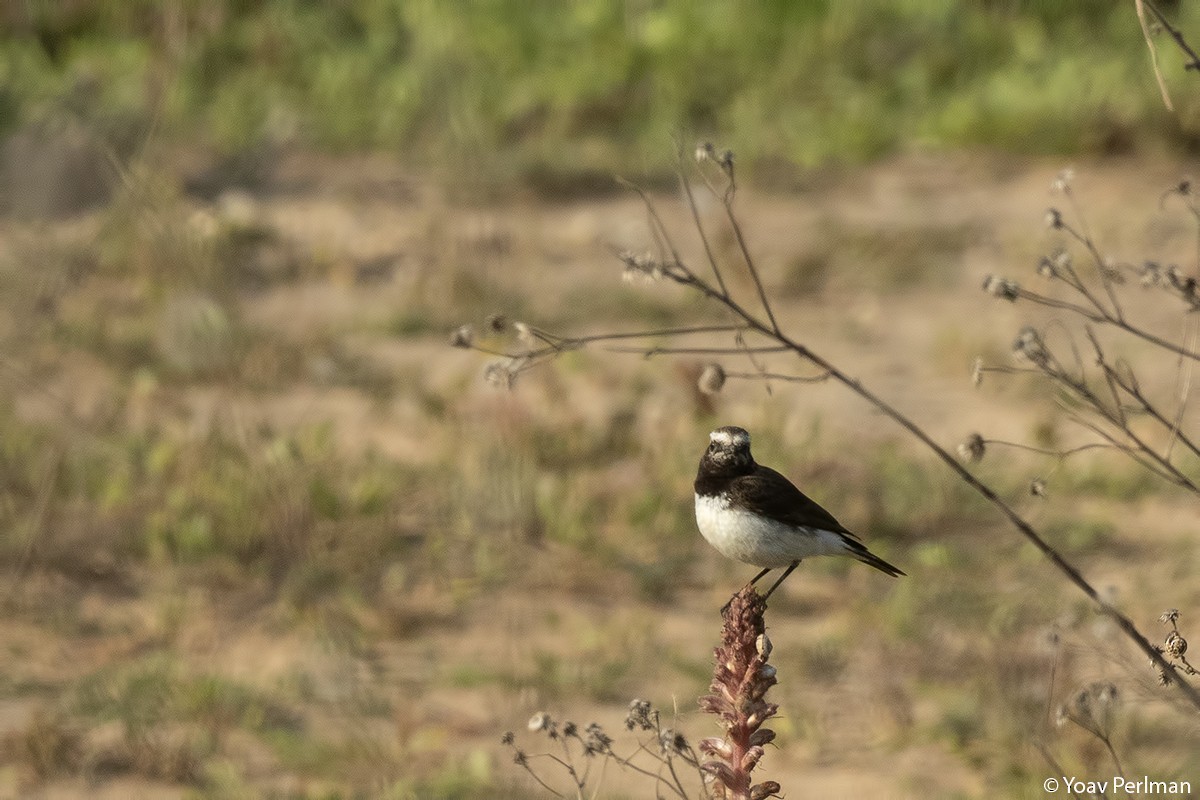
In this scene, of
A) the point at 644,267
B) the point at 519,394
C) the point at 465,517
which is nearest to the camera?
the point at 644,267

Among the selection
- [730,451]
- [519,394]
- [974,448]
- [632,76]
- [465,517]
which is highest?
[632,76]

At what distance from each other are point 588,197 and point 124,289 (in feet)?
8.04

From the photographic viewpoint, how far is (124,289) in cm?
796

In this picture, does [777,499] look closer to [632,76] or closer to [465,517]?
[465,517]

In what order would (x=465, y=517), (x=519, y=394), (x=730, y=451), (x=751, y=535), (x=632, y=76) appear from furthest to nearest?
(x=632, y=76), (x=519, y=394), (x=465, y=517), (x=730, y=451), (x=751, y=535)

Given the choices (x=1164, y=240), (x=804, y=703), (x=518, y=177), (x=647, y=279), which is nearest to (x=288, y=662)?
(x=804, y=703)

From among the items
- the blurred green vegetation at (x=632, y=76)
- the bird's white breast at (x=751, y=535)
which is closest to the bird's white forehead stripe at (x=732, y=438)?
the bird's white breast at (x=751, y=535)

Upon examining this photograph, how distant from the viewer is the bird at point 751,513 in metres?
3.43

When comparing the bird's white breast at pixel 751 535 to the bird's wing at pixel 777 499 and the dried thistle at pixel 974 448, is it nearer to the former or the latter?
the bird's wing at pixel 777 499

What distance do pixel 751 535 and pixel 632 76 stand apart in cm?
685

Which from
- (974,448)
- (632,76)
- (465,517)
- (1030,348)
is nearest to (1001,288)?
(1030,348)

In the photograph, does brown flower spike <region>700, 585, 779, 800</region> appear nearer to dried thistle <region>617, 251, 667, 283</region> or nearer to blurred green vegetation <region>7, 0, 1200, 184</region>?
dried thistle <region>617, 251, 667, 283</region>

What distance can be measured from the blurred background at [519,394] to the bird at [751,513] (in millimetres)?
566

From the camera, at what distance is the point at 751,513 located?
3432 millimetres
